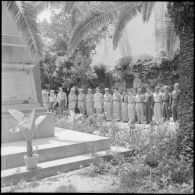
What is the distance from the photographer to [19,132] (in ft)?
26.6

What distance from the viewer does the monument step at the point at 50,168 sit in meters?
5.92

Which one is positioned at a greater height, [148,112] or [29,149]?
[148,112]

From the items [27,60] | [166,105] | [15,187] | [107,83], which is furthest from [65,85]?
[15,187]

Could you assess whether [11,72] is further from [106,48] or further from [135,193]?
[106,48]

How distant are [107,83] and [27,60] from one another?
1688cm

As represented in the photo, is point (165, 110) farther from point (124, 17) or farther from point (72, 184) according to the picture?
point (72, 184)

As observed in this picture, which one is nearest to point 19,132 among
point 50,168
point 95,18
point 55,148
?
point 55,148

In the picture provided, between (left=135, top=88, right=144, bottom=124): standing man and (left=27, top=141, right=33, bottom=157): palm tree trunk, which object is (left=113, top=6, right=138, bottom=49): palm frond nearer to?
(left=27, top=141, right=33, bottom=157): palm tree trunk

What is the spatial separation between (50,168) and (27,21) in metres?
3.37

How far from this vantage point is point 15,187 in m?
5.49

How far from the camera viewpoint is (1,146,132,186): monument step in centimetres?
592

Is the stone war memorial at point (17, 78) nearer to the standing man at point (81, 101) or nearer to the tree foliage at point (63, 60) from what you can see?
the standing man at point (81, 101)

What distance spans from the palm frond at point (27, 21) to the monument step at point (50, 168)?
2.76 m

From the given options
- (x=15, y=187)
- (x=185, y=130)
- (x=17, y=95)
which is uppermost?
(x=17, y=95)
